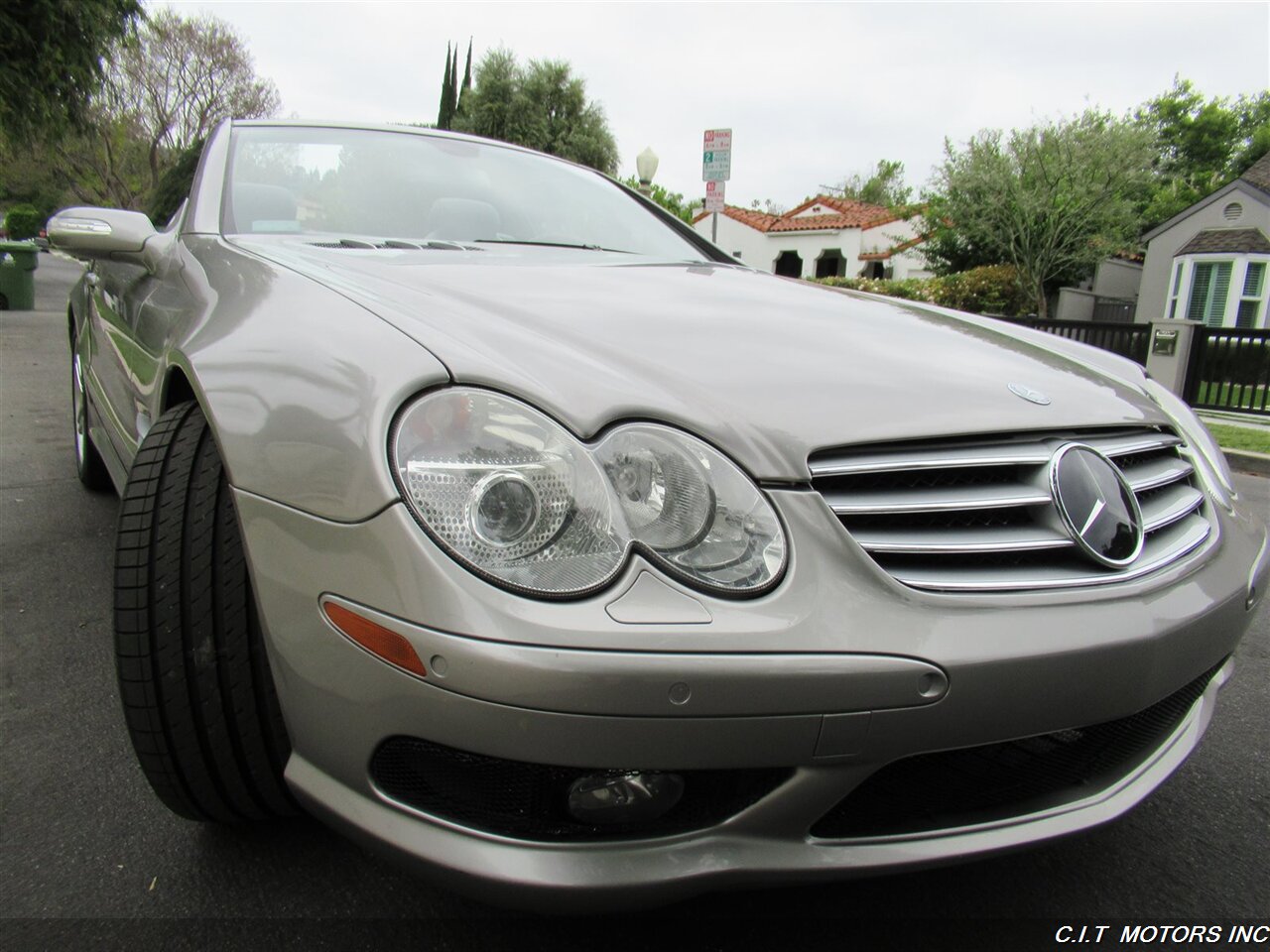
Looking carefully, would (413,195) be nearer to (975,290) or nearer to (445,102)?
(975,290)

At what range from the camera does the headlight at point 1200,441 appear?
5.65ft

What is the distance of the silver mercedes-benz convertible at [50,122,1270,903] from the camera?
40.1 inches

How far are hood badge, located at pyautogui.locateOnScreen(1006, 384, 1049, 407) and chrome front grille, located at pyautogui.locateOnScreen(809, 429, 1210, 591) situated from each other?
0.28 ft

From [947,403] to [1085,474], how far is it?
8.9 inches

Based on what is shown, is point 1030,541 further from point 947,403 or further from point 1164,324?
point 1164,324

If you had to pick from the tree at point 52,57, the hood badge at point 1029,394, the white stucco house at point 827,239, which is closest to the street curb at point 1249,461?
the hood badge at point 1029,394

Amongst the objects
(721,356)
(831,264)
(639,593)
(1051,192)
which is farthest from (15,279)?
(831,264)

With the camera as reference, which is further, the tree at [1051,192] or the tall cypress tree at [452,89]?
the tall cypress tree at [452,89]

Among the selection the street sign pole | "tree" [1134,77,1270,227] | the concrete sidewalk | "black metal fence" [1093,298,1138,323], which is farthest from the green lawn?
"tree" [1134,77,1270,227]

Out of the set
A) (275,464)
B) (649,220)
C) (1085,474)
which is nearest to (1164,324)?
(649,220)

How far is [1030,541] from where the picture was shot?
1.25 metres

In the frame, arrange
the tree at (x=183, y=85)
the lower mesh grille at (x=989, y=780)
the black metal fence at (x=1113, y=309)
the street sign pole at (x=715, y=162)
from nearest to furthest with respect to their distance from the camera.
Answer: the lower mesh grille at (x=989, y=780) → the street sign pole at (x=715, y=162) → the black metal fence at (x=1113, y=309) → the tree at (x=183, y=85)

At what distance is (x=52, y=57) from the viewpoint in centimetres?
1121

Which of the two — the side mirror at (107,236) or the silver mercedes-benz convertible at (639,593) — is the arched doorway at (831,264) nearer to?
the side mirror at (107,236)
